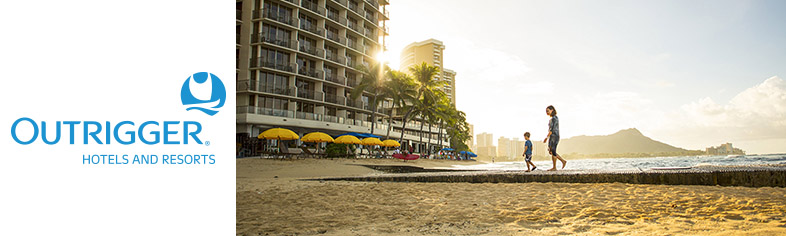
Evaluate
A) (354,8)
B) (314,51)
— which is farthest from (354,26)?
(314,51)

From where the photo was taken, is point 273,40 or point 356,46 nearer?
point 273,40

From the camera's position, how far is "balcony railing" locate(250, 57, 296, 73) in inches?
1345

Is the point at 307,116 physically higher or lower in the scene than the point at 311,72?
lower

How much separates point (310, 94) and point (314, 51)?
438cm

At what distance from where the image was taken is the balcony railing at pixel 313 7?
3797 centimetres

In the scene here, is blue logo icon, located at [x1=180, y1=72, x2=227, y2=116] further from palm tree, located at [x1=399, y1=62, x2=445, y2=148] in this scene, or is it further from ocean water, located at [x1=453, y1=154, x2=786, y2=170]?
palm tree, located at [x1=399, y1=62, x2=445, y2=148]

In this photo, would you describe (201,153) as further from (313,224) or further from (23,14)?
(23,14)

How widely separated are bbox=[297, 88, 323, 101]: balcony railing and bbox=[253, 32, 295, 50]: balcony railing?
4.18m

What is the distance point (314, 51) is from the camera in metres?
38.8

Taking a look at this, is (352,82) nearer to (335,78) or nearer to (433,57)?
(335,78)

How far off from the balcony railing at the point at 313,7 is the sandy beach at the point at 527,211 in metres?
34.0

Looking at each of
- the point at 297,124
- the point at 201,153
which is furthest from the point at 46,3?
the point at 297,124

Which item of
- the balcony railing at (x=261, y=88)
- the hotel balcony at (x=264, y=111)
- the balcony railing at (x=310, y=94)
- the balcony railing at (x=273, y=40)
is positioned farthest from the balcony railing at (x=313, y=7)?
the hotel balcony at (x=264, y=111)

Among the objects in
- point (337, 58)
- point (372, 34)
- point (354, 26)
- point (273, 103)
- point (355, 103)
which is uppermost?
point (372, 34)
